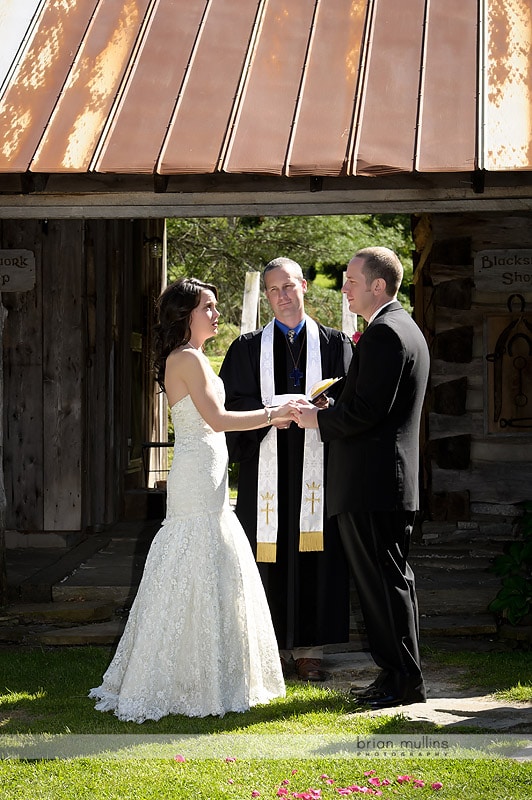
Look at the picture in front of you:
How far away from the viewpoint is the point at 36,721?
17.3 feet

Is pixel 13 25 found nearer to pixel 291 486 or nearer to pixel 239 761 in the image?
pixel 291 486

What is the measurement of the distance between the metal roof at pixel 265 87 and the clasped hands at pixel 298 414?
48.7 inches

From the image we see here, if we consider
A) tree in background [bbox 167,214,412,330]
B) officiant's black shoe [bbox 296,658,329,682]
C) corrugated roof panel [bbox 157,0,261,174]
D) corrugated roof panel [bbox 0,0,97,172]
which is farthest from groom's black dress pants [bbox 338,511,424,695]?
tree in background [bbox 167,214,412,330]

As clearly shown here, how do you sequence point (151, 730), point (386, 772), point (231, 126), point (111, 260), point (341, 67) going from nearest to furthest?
point (386, 772) → point (151, 730) → point (231, 126) → point (341, 67) → point (111, 260)

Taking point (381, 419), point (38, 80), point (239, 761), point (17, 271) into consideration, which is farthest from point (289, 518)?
point (17, 271)

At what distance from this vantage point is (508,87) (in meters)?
6.25

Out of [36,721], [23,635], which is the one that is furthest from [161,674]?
[23,635]

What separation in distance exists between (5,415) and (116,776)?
611 cm

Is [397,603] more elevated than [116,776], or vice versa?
[397,603]

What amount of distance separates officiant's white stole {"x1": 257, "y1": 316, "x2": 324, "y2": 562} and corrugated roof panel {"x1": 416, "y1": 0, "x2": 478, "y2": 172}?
3.90 feet

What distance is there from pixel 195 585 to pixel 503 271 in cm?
558

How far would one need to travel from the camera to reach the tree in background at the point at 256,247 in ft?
51.3

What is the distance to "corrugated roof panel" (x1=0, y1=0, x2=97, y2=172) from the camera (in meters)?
6.09

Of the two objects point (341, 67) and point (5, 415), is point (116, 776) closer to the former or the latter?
point (341, 67)
